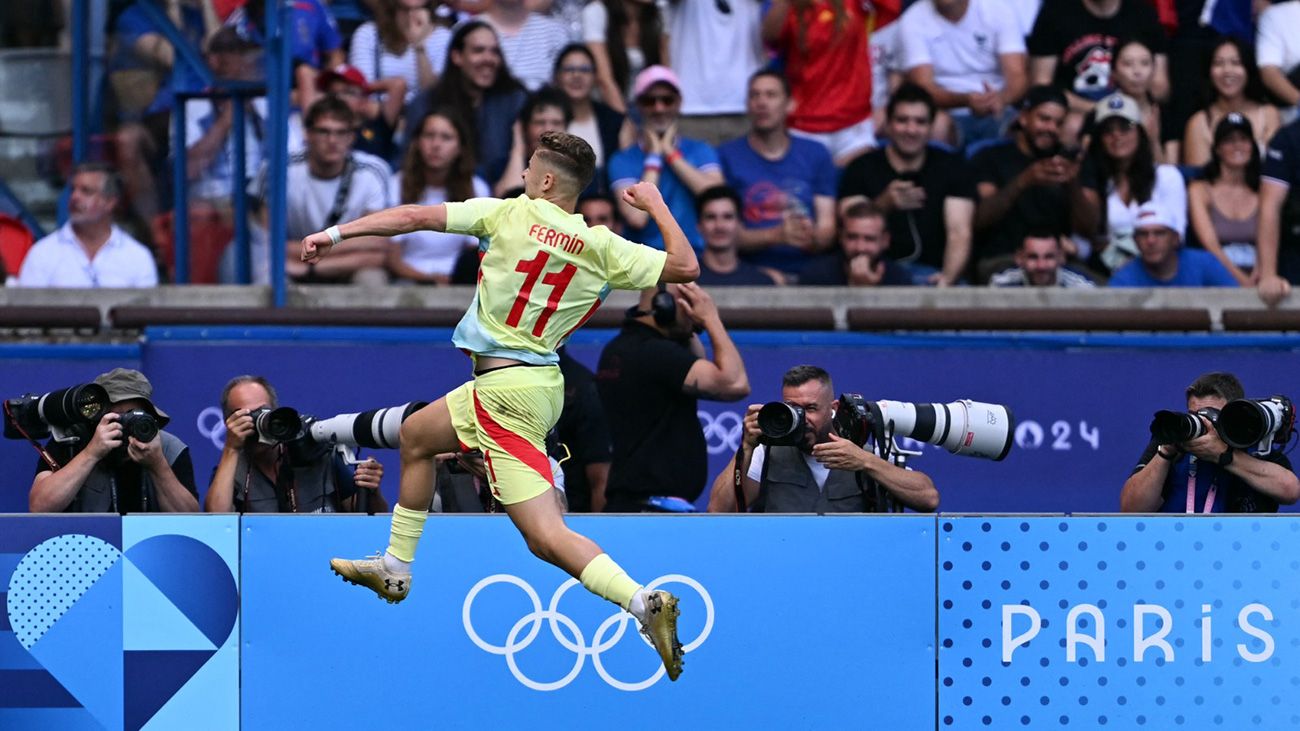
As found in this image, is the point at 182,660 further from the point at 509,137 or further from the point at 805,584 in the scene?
the point at 509,137

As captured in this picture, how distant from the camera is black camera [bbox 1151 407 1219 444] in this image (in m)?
7.78

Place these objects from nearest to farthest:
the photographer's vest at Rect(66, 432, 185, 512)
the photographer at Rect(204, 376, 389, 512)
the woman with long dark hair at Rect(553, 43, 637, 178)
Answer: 1. the photographer's vest at Rect(66, 432, 185, 512)
2. the photographer at Rect(204, 376, 389, 512)
3. the woman with long dark hair at Rect(553, 43, 637, 178)

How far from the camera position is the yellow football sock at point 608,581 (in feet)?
23.4

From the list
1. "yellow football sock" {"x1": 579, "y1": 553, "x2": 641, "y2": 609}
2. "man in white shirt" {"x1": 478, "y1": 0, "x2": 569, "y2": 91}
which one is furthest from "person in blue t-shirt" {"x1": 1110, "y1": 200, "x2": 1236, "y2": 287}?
"yellow football sock" {"x1": 579, "y1": 553, "x2": 641, "y2": 609}

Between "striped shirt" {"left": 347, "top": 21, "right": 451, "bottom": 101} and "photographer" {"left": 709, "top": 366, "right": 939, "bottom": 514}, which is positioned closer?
"photographer" {"left": 709, "top": 366, "right": 939, "bottom": 514}

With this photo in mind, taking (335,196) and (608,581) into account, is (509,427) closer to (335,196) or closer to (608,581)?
(608,581)

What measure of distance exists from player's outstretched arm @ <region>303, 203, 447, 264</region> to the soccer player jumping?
14 mm

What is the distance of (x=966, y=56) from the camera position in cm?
1278

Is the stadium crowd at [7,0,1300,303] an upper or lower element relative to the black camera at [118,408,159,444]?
upper

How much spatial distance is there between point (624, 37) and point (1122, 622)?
245 inches

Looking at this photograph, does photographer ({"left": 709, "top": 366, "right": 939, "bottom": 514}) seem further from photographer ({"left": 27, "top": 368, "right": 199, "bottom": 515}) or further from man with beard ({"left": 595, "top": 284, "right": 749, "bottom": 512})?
photographer ({"left": 27, "top": 368, "right": 199, "bottom": 515})

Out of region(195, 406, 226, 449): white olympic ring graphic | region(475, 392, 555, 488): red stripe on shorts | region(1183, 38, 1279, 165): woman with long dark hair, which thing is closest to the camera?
region(475, 392, 555, 488): red stripe on shorts

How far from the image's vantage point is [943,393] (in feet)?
36.3

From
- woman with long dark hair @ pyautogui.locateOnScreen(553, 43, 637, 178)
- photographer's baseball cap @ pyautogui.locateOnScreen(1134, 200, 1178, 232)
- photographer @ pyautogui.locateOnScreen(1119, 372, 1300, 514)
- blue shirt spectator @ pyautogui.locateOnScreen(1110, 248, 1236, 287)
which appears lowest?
photographer @ pyautogui.locateOnScreen(1119, 372, 1300, 514)
